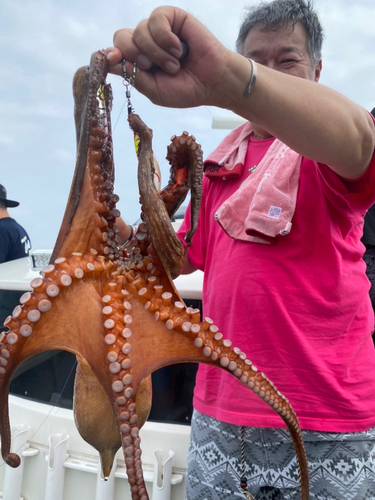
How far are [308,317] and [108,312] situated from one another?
2.65ft

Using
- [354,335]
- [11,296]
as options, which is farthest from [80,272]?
[11,296]

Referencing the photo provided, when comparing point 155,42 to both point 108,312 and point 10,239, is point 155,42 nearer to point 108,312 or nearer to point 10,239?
point 108,312

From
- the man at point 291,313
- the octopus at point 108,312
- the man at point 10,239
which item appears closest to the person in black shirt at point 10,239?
the man at point 10,239

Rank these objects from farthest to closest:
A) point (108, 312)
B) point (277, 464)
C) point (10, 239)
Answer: point (10, 239) < point (277, 464) < point (108, 312)

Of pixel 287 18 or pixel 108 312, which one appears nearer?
pixel 108 312


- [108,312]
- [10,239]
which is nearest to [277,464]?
[108,312]

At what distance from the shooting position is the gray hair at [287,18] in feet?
4.54

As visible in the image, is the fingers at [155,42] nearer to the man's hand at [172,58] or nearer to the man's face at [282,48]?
the man's hand at [172,58]

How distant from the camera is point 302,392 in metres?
1.31

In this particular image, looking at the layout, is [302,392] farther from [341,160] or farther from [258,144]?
[258,144]

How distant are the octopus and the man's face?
667mm

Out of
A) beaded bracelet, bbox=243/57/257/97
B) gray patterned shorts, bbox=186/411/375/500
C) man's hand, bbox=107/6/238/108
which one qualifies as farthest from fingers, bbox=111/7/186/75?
gray patterned shorts, bbox=186/411/375/500

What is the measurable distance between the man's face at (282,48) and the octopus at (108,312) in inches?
26.3

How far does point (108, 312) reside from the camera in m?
0.79
